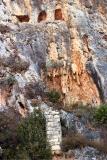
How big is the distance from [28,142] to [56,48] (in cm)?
887

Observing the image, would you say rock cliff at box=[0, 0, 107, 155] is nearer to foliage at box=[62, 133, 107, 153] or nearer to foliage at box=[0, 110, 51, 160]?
foliage at box=[0, 110, 51, 160]

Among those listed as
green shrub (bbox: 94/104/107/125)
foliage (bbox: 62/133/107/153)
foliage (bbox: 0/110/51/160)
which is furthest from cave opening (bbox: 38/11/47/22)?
foliage (bbox: 62/133/107/153)

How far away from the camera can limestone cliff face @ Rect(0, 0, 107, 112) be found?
26.0m

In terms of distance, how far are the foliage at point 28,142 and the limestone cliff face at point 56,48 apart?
10.2ft

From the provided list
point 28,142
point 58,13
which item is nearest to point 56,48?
point 58,13

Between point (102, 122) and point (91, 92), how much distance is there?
17.6ft

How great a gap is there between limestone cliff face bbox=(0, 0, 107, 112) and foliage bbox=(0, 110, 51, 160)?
3109 mm

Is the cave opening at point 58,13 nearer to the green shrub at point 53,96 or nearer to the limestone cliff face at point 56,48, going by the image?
the limestone cliff face at point 56,48

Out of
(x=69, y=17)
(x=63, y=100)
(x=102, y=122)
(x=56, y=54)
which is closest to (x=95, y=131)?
(x=102, y=122)

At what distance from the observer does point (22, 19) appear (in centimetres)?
2975

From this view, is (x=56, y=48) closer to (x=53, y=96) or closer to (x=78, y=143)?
(x=53, y=96)

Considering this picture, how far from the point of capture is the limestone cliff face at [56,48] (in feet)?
85.3

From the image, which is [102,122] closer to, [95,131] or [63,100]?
[95,131]

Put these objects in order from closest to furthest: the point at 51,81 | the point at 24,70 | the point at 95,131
→ the point at 95,131
the point at 24,70
the point at 51,81
